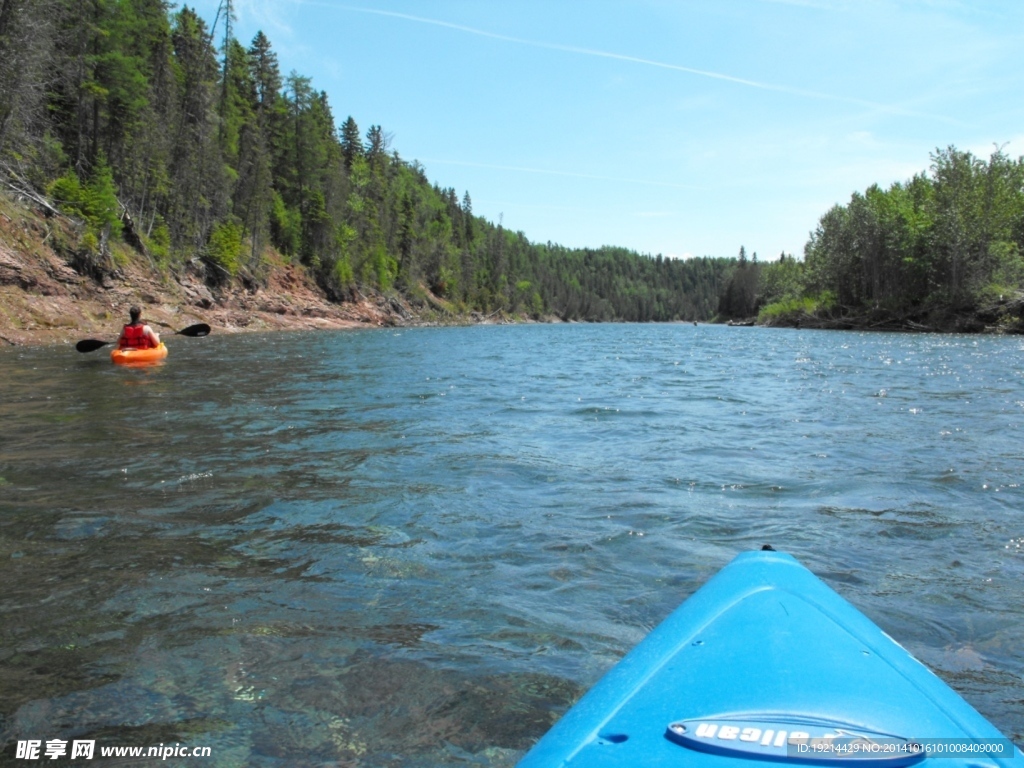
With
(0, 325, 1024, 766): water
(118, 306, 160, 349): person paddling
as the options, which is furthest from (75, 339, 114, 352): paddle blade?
(0, 325, 1024, 766): water

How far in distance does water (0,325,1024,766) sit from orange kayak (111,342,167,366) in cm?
507

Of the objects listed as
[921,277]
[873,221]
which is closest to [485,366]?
[921,277]

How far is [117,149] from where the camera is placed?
118 feet

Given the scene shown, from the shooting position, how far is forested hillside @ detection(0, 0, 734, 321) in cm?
2820

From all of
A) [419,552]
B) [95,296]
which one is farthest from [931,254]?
[419,552]

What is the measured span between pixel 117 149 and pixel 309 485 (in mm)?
38008

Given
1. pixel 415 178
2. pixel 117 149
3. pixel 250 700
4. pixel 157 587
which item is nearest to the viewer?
pixel 250 700

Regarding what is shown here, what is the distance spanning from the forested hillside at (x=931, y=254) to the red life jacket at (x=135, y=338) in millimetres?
50415

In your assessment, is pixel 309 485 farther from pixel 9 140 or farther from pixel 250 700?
pixel 9 140

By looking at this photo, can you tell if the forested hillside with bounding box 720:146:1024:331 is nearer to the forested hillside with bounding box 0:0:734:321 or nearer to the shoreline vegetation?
the shoreline vegetation

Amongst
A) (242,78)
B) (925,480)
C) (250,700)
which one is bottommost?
(250,700)

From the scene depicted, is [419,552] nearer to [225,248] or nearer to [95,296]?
[95,296]

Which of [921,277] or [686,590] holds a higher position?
[921,277]

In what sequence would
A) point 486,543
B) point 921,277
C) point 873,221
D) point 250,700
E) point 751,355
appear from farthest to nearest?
point 873,221
point 921,277
point 751,355
point 486,543
point 250,700
